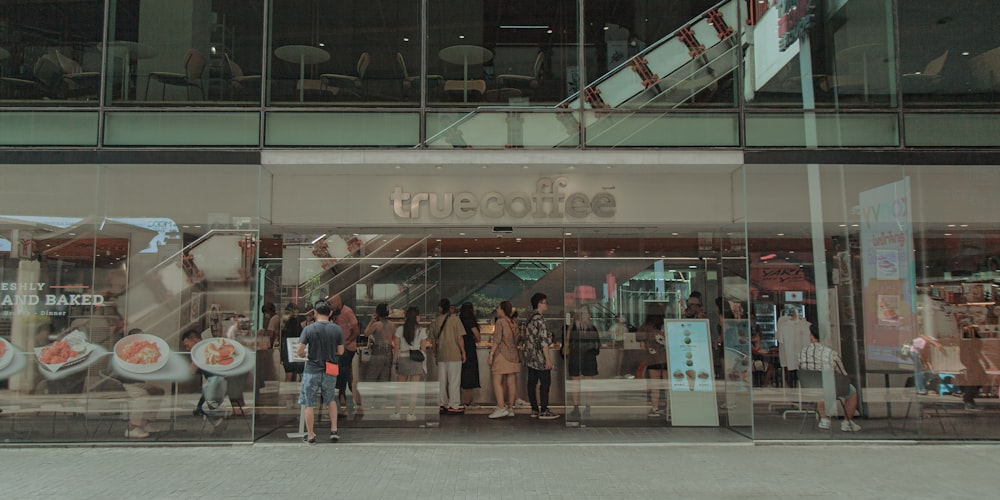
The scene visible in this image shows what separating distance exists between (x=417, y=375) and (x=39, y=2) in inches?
265

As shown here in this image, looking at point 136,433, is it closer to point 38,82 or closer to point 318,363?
point 318,363

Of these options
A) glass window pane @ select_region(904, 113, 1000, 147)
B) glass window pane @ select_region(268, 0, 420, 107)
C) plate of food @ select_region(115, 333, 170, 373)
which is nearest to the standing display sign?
glass window pane @ select_region(904, 113, 1000, 147)

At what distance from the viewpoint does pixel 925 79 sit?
9406 millimetres

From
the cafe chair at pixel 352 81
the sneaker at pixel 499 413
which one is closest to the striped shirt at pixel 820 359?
the sneaker at pixel 499 413

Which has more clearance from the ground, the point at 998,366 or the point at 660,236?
the point at 660,236

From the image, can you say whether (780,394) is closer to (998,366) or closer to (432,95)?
(998,366)

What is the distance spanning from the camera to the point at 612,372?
396 inches

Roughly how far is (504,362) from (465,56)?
4.21 m

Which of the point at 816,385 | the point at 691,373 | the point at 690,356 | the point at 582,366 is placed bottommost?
the point at 816,385

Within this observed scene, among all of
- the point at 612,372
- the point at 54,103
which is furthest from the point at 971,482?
the point at 54,103

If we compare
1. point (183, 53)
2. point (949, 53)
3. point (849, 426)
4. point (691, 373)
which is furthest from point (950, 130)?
point (183, 53)

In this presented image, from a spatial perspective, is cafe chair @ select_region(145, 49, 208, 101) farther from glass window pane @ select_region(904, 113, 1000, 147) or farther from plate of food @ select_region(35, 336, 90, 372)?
glass window pane @ select_region(904, 113, 1000, 147)

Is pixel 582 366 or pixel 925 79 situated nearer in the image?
pixel 925 79

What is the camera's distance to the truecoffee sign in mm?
10008
